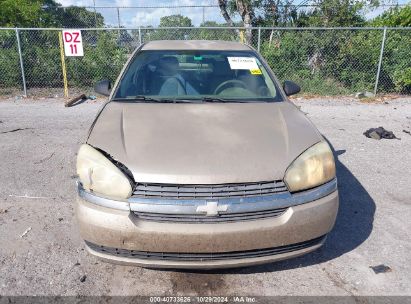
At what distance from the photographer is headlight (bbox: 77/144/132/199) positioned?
2250 millimetres

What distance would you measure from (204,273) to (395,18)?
1155 cm

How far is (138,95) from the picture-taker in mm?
3393

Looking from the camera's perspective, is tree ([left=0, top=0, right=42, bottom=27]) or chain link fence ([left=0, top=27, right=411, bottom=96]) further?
tree ([left=0, top=0, right=42, bottom=27])

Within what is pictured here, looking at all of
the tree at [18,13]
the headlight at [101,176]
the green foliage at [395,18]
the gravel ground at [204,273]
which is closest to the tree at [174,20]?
the tree at [18,13]

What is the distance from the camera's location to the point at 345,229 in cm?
332

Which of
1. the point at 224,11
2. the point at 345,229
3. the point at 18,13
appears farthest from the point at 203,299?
the point at 18,13

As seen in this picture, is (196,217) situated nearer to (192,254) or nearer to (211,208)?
(211,208)

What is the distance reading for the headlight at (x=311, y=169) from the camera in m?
2.34

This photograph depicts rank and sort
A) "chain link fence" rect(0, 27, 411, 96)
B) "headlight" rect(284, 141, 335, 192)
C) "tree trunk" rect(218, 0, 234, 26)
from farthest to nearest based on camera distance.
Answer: "tree trunk" rect(218, 0, 234, 26) < "chain link fence" rect(0, 27, 411, 96) < "headlight" rect(284, 141, 335, 192)

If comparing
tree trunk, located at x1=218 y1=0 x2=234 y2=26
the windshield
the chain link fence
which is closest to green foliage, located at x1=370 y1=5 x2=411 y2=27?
the chain link fence

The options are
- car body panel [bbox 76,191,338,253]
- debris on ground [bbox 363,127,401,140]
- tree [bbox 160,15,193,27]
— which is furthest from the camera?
tree [bbox 160,15,193,27]

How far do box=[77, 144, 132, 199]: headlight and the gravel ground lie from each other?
78 centimetres

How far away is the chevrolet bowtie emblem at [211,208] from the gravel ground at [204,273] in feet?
2.30

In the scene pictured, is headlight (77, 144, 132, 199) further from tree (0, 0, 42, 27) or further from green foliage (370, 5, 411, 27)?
tree (0, 0, 42, 27)
